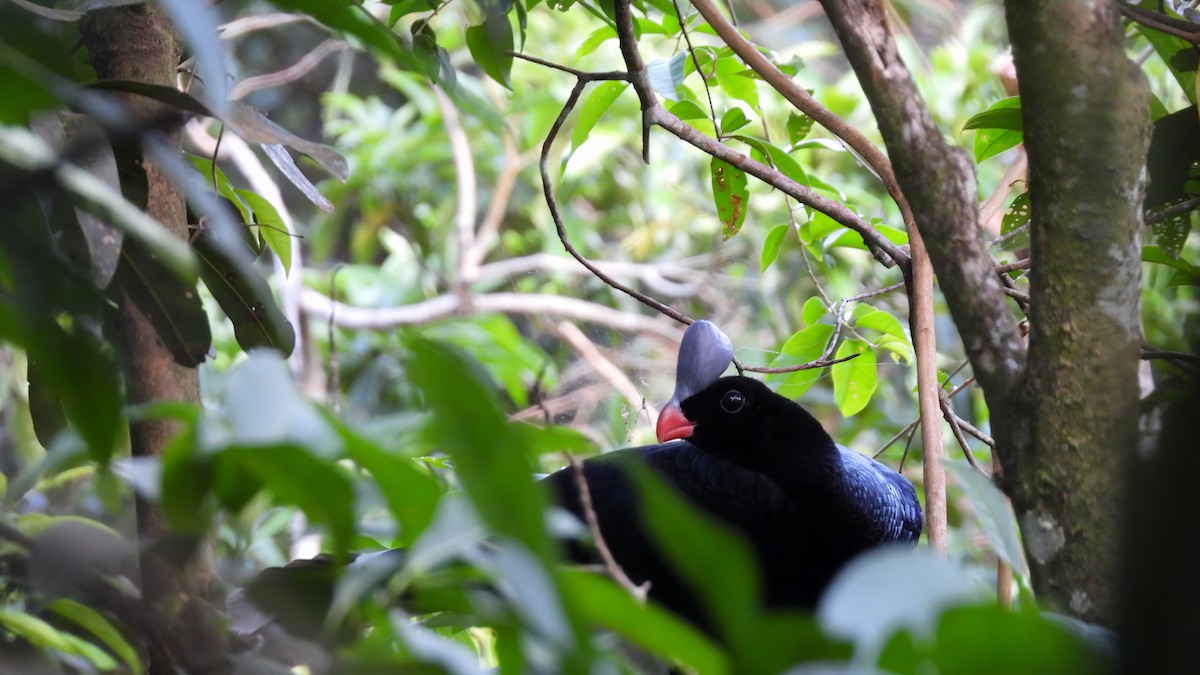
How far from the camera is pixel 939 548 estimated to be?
862mm

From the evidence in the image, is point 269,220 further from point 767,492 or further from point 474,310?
point 474,310

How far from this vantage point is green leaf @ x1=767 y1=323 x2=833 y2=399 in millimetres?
1257

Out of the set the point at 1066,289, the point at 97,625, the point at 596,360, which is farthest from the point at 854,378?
the point at 596,360

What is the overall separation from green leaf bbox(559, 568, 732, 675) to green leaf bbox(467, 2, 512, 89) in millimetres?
737

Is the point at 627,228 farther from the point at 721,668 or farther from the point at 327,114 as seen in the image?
the point at 721,668

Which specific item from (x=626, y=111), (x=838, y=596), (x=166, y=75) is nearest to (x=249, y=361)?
(x=838, y=596)

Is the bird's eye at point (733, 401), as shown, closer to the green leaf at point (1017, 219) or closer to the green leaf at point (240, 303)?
the green leaf at point (1017, 219)

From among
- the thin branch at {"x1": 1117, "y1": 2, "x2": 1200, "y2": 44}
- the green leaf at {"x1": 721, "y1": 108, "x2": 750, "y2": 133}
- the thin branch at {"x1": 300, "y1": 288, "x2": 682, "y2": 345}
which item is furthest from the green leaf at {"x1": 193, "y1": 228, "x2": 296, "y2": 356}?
the thin branch at {"x1": 300, "y1": 288, "x2": 682, "y2": 345}

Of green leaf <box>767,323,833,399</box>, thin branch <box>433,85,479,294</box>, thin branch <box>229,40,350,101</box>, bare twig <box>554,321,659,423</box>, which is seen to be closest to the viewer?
green leaf <box>767,323,833,399</box>

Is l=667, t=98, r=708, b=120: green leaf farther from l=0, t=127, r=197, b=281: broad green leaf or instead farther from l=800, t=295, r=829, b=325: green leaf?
l=0, t=127, r=197, b=281: broad green leaf

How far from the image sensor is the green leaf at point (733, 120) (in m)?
1.14

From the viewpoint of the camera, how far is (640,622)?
35 cm

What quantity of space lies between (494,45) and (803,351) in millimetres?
547

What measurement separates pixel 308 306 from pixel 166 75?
2.18 metres
